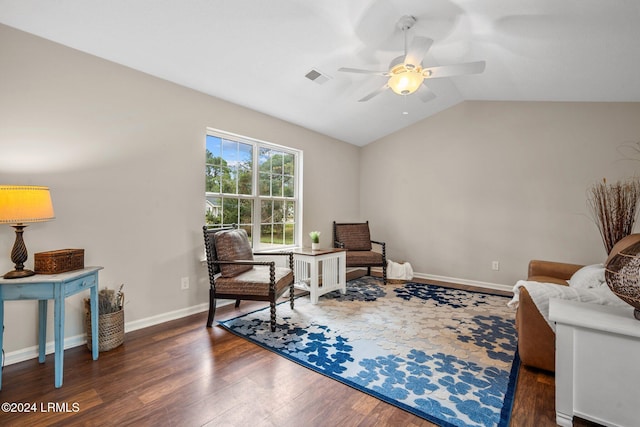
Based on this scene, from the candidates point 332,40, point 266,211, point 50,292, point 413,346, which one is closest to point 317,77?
point 332,40

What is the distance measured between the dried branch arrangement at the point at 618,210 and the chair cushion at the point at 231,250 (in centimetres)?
387

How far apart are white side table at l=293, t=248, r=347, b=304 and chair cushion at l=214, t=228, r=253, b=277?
75 centimetres

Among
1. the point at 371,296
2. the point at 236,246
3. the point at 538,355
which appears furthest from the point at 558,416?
the point at 236,246

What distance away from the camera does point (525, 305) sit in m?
2.03

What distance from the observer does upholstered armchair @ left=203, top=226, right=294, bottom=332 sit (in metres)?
2.73

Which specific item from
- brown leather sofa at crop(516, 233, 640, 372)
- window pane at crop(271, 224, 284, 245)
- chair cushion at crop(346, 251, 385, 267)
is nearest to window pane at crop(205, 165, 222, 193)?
window pane at crop(271, 224, 284, 245)

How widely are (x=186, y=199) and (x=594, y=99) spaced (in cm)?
507

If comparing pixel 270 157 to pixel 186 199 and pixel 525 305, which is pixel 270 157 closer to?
pixel 186 199

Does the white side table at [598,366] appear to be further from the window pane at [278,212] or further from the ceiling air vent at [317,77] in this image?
the window pane at [278,212]

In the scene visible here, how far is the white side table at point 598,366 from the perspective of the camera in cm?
139

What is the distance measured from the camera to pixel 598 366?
1.47 m

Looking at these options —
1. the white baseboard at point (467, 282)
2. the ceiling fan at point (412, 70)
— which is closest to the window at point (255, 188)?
the ceiling fan at point (412, 70)

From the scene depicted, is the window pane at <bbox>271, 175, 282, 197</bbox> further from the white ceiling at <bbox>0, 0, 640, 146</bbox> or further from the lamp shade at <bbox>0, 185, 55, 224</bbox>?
the lamp shade at <bbox>0, 185, 55, 224</bbox>

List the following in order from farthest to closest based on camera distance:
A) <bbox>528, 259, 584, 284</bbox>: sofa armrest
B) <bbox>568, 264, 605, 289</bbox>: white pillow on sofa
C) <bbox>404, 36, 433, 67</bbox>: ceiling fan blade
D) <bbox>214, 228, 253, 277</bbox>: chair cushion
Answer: <bbox>528, 259, 584, 284</bbox>: sofa armrest < <bbox>214, 228, 253, 277</bbox>: chair cushion < <bbox>568, 264, 605, 289</bbox>: white pillow on sofa < <bbox>404, 36, 433, 67</bbox>: ceiling fan blade
